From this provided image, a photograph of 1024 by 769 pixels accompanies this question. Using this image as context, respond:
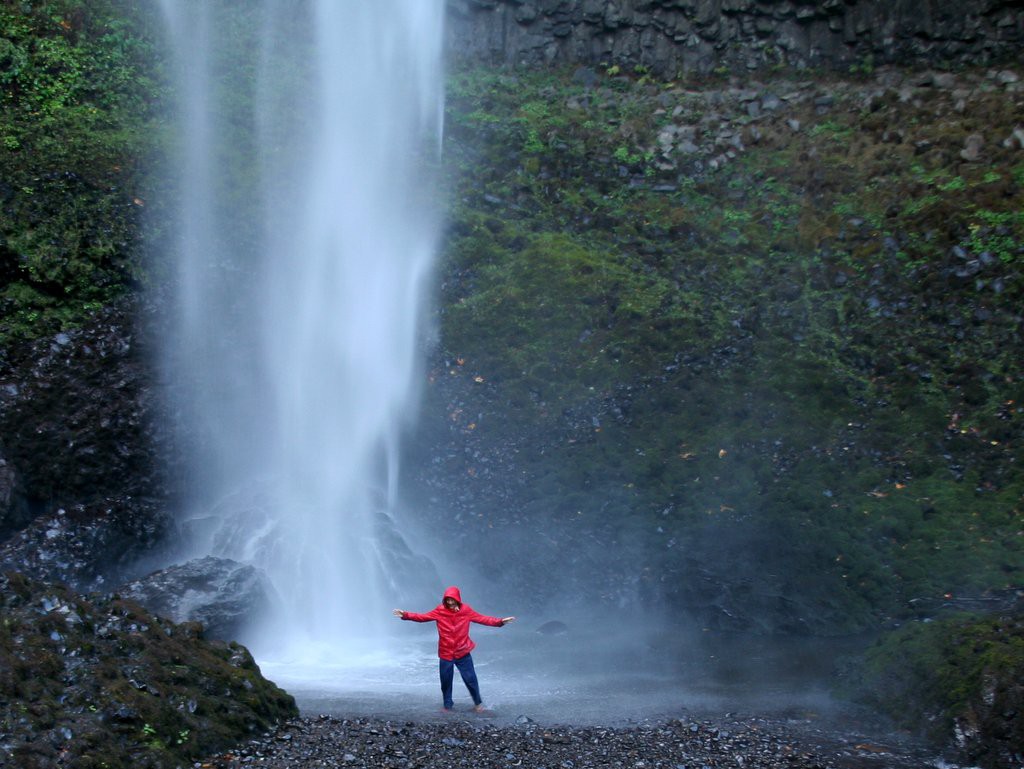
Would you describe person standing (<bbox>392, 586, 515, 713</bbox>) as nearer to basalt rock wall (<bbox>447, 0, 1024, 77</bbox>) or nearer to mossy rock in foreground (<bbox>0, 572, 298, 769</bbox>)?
mossy rock in foreground (<bbox>0, 572, 298, 769</bbox>)

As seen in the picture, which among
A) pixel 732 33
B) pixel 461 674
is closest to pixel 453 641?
pixel 461 674

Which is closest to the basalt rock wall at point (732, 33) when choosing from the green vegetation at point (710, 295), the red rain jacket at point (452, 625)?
the green vegetation at point (710, 295)

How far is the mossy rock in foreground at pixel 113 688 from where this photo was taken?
6957mm

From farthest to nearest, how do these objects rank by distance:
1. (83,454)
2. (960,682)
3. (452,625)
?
(83,454) → (452,625) → (960,682)

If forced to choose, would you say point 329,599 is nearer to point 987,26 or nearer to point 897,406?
point 897,406

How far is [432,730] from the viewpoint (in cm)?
844

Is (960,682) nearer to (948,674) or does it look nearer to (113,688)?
(948,674)

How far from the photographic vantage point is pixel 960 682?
930cm

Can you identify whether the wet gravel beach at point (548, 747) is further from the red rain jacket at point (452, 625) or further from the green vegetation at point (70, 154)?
the green vegetation at point (70, 154)

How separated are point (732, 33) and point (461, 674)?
21382mm

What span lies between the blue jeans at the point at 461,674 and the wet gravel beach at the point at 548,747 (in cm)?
43

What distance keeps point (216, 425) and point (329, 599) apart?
13.5 ft

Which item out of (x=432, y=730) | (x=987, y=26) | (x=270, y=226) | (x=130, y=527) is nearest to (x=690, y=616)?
(x=432, y=730)

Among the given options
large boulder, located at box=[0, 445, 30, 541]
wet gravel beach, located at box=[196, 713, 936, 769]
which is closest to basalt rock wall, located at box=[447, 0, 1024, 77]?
large boulder, located at box=[0, 445, 30, 541]
